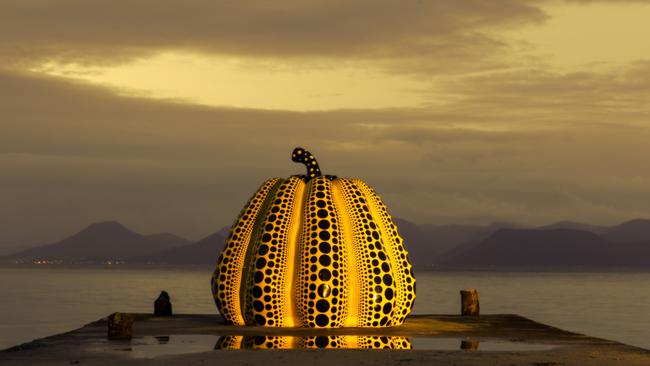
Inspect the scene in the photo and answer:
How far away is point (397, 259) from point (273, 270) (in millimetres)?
3661

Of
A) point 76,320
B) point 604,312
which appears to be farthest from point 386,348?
point 604,312

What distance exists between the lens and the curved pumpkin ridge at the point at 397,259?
35.4 meters

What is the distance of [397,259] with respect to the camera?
116ft

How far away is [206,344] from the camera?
30.4 metres

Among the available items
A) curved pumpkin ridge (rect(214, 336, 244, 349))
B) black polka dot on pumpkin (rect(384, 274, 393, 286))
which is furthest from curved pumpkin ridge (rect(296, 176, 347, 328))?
curved pumpkin ridge (rect(214, 336, 244, 349))

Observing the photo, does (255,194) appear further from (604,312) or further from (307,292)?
(604,312)

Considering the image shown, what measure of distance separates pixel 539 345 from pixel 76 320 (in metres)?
38.4

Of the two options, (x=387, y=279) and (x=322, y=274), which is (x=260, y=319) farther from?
(x=387, y=279)

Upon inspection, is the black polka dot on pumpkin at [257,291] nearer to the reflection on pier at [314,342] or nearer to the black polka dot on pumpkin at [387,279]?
the reflection on pier at [314,342]

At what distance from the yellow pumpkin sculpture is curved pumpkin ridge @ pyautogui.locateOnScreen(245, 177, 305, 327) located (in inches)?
1.1

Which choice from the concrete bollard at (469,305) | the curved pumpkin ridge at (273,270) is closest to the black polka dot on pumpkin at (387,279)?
the curved pumpkin ridge at (273,270)

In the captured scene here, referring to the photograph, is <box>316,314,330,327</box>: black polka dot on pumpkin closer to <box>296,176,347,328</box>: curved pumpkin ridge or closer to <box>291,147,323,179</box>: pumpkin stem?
<box>296,176,347,328</box>: curved pumpkin ridge

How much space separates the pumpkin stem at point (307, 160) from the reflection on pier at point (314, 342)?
724 cm

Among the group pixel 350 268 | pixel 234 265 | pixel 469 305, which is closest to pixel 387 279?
pixel 350 268
